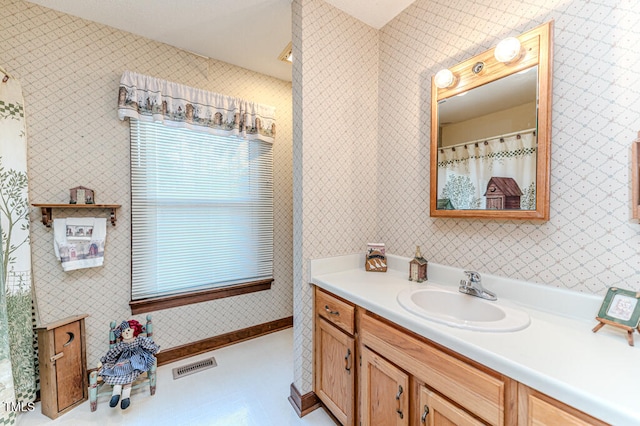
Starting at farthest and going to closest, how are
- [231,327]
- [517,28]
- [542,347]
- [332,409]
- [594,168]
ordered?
[231,327]
[332,409]
[517,28]
[594,168]
[542,347]

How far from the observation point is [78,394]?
1.68 meters

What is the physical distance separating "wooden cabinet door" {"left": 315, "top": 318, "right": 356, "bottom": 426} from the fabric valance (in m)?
1.81

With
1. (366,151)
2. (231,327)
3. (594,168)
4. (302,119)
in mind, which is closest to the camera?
(594,168)

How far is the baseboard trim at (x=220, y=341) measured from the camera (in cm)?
214

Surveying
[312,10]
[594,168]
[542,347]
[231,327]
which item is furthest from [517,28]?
[231,327]

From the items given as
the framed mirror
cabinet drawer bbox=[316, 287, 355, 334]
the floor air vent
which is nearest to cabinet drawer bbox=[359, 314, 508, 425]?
cabinet drawer bbox=[316, 287, 355, 334]

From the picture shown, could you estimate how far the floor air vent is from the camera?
6.51 ft

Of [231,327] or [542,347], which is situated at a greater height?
[542,347]

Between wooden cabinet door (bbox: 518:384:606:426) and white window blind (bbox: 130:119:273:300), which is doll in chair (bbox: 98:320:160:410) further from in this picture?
wooden cabinet door (bbox: 518:384:606:426)

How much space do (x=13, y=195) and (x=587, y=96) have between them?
3059mm

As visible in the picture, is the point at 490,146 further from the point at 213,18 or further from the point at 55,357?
the point at 55,357

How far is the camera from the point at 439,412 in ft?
3.03

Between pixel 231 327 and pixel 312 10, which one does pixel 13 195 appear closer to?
pixel 231 327

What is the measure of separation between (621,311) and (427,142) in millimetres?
1127
